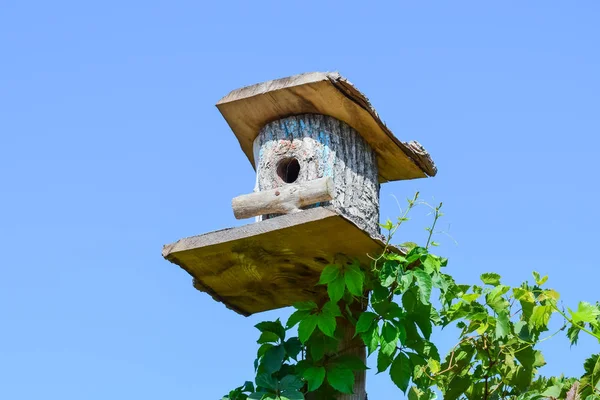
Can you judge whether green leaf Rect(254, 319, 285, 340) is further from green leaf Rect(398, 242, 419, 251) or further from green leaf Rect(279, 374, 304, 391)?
green leaf Rect(398, 242, 419, 251)

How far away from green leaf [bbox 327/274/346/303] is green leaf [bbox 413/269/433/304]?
0.33 m

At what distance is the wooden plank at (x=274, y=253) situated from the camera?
429 centimetres

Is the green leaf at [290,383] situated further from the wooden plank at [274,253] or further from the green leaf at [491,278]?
the green leaf at [491,278]

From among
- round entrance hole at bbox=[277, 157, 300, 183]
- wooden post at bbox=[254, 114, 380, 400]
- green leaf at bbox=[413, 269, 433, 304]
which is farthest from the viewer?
round entrance hole at bbox=[277, 157, 300, 183]

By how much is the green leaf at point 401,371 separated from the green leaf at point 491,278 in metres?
0.56

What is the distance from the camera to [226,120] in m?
5.14

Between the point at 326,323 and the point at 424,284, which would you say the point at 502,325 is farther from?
the point at 326,323

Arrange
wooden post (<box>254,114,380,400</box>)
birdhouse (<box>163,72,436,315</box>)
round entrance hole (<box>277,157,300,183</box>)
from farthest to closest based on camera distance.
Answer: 1. round entrance hole (<box>277,157,300,183</box>)
2. wooden post (<box>254,114,380,400</box>)
3. birdhouse (<box>163,72,436,315</box>)

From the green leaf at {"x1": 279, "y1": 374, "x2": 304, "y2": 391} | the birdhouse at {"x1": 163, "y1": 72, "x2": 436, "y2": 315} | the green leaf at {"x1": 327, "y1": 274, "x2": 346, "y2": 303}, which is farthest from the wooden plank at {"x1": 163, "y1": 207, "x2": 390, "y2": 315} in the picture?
the green leaf at {"x1": 279, "y1": 374, "x2": 304, "y2": 391}

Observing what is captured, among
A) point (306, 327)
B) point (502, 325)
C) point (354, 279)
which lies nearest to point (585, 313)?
point (502, 325)

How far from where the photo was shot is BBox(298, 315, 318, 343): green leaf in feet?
14.4

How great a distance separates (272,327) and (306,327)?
0.93ft

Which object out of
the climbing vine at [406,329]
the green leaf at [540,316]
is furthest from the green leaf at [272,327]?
the green leaf at [540,316]

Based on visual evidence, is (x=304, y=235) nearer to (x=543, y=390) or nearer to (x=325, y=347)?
(x=325, y=347)
